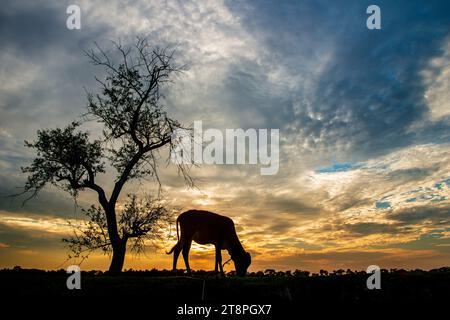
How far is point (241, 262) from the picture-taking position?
23.4 m

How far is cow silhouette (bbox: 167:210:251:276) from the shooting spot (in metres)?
21.2

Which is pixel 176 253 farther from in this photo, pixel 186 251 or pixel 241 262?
pixel 241 262

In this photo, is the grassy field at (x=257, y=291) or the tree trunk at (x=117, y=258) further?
the tree trunk at (x=117, y=258)

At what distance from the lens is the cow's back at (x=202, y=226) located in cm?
2158

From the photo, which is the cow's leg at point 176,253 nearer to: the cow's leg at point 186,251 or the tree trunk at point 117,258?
the cow's leg at point 186,251

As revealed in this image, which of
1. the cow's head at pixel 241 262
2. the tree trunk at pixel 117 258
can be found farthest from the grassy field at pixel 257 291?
the tree trunk at pixel 117 258

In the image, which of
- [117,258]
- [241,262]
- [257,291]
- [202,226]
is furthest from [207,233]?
[257,291]

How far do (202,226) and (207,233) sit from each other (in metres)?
0.49

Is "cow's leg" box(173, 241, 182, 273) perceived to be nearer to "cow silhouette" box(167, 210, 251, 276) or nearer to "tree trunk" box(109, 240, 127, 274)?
"cow silhouette" box(167, 210, 251, 276)

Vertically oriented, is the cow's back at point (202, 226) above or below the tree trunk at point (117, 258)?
above
